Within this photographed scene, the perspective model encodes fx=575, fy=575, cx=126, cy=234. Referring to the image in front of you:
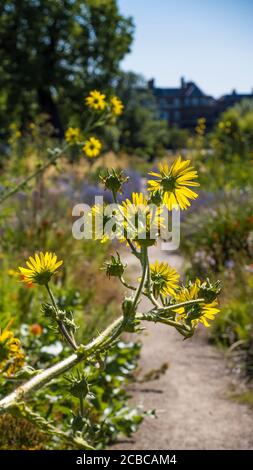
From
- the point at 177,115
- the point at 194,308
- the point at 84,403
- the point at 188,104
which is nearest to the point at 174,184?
the point at 194,308

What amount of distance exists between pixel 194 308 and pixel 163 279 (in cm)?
15

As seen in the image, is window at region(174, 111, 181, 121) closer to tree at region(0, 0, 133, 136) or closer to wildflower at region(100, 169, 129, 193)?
tree at region(0, 0, 133, 136)

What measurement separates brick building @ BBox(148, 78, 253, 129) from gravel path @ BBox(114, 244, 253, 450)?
60.1 meters

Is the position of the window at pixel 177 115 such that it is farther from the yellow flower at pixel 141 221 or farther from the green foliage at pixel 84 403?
the yellow flower at pixel 141 221

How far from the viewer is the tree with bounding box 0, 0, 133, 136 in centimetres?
2267

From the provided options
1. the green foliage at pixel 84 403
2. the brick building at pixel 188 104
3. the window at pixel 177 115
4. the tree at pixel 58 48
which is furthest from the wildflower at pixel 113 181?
the window at pixel 177 115

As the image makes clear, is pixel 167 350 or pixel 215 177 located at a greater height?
pixel 215 177

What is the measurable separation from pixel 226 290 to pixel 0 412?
14.2ft

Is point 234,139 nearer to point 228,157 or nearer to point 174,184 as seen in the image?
point 228,157

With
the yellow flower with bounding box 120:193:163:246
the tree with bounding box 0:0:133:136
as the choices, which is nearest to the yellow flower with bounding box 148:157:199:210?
the yellow flower with bounding box 120:193:163:246

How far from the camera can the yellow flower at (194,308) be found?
1.09m
